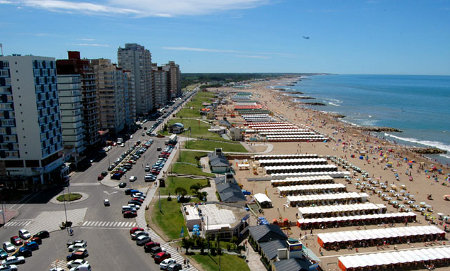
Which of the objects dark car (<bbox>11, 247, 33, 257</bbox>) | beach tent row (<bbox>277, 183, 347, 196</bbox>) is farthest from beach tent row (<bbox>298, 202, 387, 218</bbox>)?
dark car (<bbox>11, 247, 33, 257</bbox>)

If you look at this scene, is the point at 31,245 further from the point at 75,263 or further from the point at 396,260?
the point at 396,260

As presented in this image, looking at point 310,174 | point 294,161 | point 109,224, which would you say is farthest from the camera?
point 294,161

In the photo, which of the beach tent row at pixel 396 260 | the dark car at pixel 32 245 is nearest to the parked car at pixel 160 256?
the dark car at pixel 32 245

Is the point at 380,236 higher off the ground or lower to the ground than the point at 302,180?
lower

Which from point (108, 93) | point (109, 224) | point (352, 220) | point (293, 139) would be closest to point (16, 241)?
point (109, 224)

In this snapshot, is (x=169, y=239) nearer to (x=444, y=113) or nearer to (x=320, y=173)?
(x=320, y=173)

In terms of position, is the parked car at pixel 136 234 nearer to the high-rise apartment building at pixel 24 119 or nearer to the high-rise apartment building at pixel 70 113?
the high-rise apartment building at pixel 24 119
